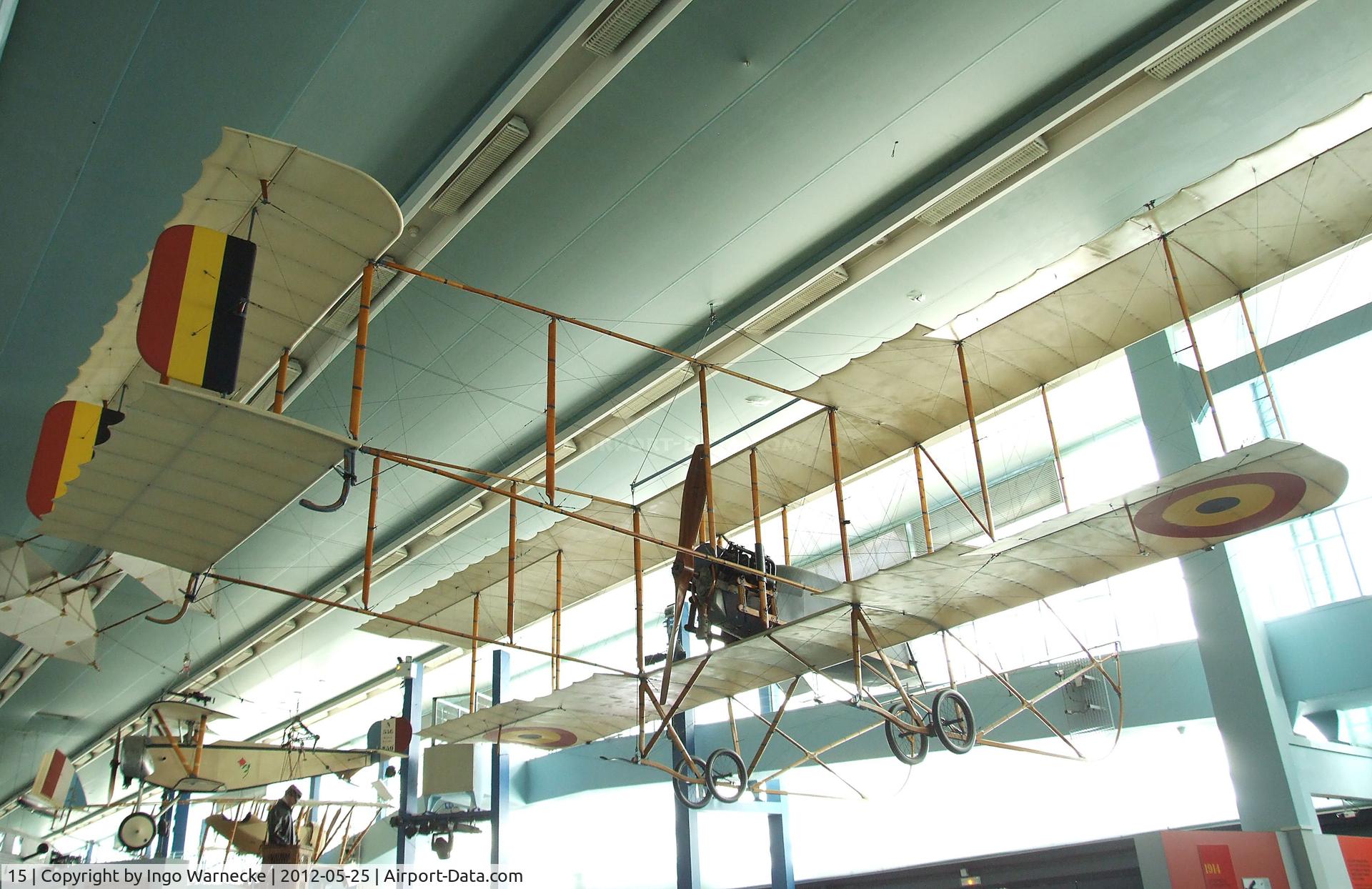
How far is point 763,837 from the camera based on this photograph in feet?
63.1

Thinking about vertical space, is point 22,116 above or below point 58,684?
above

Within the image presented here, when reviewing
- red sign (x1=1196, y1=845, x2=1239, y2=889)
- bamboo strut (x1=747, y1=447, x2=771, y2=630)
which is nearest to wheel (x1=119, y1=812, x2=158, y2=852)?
bamboo strut (x1=747, y1=447, x2=771, y2=630)

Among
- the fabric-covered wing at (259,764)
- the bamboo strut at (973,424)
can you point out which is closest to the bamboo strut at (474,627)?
the fabric-covered wing at (259,764)

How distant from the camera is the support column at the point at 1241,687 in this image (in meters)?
10.5

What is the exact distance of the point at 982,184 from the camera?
9.16 metres

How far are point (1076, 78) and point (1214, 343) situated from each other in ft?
24.7

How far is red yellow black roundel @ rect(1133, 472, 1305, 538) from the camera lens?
7.27 m

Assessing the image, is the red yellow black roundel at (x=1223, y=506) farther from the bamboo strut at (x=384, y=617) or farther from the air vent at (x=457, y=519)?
the air vent at (x=457, y=519)

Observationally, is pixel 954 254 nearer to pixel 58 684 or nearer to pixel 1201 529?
pixel 1201 529

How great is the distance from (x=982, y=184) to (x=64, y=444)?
8305 mm

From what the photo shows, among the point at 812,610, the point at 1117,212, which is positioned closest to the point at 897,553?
the point at 812,610

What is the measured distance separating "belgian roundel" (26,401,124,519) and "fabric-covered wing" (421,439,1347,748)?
557 cm

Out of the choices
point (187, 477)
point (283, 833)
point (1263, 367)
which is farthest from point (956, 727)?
point (283, 833)

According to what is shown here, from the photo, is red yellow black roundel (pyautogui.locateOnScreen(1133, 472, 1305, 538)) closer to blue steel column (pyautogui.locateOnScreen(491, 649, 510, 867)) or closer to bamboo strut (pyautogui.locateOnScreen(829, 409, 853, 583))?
bamboo strut (pyautogui.locateOnScreen(829, 409, 853, 583))
